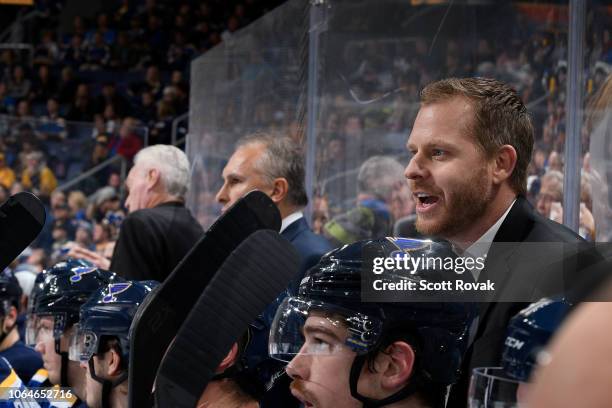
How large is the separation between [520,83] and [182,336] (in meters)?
2.47

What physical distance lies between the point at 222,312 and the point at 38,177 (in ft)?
18.7

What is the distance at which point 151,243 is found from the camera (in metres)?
3.58

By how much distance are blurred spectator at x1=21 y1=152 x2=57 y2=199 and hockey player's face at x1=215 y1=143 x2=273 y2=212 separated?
334 cm

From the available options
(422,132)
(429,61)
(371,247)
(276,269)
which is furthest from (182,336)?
(429,61)

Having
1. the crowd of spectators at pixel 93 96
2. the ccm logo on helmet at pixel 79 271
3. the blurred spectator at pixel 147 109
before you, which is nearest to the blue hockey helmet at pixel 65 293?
the ccm logo on helmet at pixel 79 271

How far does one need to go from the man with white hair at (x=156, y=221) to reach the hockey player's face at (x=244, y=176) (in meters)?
0.65

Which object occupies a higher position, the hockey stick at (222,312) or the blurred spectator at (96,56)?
the blurred spectator at (96,56)

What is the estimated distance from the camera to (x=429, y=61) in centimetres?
339

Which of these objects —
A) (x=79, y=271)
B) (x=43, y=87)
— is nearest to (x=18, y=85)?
(x=43, y=87)

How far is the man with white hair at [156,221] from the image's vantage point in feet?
11.8

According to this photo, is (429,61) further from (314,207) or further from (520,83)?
(314,207)

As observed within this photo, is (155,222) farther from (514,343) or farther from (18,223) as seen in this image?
(514,343)

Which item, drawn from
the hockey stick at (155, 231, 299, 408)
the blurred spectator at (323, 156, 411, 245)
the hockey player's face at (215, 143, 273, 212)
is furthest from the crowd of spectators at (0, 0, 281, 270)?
the hockey stick at (155, 231, 299, 408)

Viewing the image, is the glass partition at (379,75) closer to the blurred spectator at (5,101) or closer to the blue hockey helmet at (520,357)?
the blue hockey helmet at (520,357)
